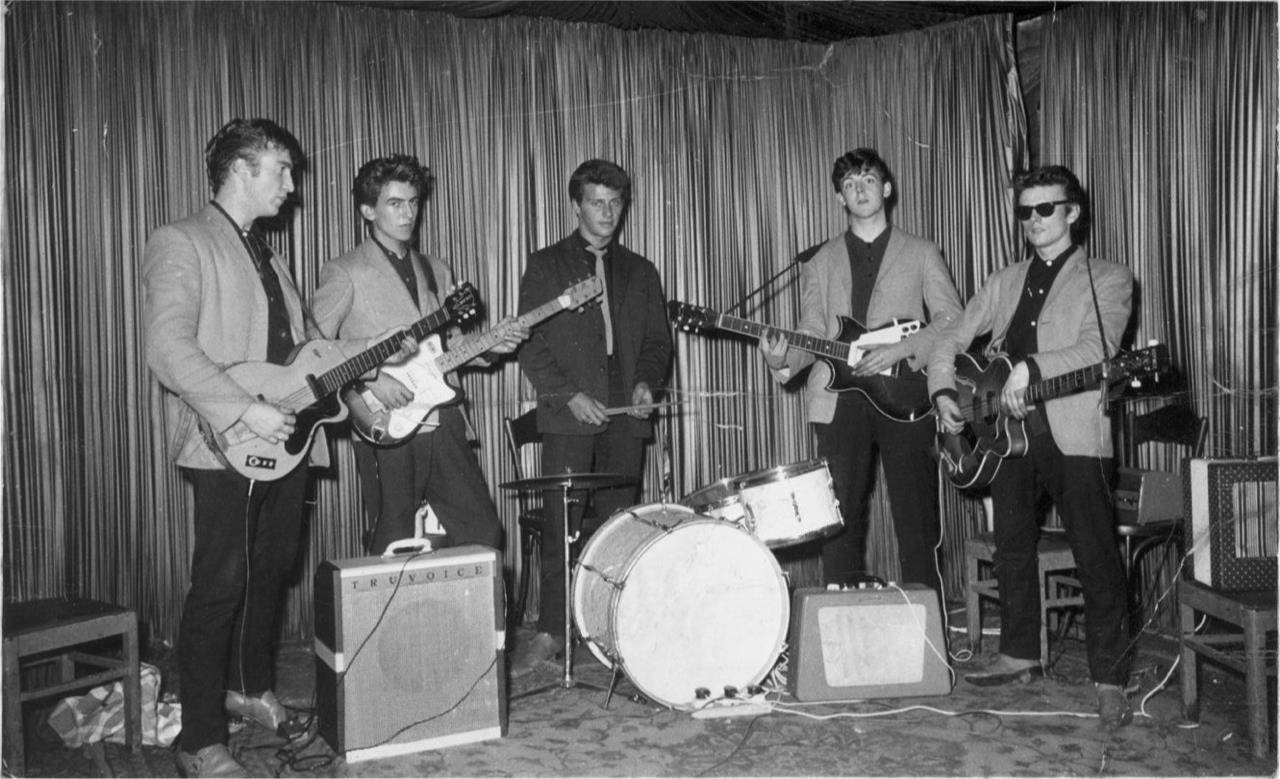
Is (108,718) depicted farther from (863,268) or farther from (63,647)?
(863,268)

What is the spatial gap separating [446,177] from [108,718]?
2919mm

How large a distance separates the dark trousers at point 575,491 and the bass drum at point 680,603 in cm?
58

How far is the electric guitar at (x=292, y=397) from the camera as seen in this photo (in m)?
3.56

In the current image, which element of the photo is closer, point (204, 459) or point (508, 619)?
point (204, 459)

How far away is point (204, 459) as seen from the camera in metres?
3.57

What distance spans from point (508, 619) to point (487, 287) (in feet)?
5.55

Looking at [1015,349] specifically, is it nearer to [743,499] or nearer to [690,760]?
[743,499]

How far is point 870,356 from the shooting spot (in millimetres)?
4812

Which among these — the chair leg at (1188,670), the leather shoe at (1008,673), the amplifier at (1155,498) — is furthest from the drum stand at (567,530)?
the amplifier at (1155,498)

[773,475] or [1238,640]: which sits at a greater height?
[773,475]

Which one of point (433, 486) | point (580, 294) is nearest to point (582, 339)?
point (580, 294)

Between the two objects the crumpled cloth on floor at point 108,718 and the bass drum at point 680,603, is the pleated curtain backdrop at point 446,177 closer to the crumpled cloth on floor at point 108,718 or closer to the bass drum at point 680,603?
the crumpled cloth on floor at point 108,718

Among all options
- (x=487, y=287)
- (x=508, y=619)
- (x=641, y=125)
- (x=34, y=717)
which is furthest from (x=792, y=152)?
(x=34, y=717)

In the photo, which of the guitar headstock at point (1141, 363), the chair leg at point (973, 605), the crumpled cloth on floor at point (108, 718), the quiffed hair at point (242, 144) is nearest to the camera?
the quiffed hair at point (242, 144)
